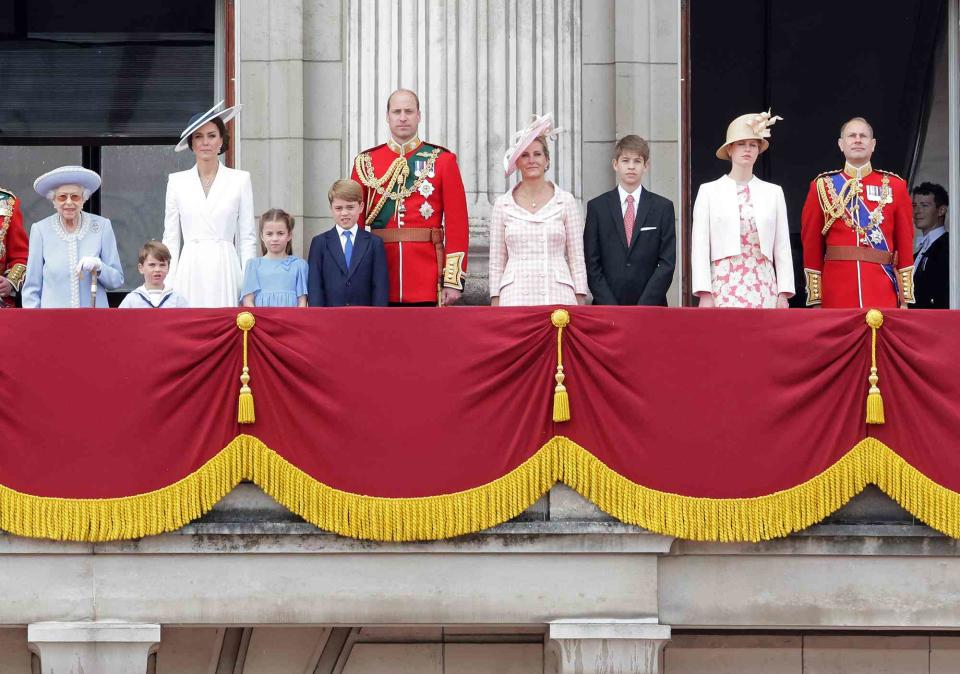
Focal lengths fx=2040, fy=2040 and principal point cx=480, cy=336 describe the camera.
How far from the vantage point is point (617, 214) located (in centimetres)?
1198

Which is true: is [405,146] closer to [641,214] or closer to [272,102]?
[641,214]

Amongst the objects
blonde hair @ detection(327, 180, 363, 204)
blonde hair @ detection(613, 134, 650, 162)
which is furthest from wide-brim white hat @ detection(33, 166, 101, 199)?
blonde hair @ detection(613, 134, 650, 162)

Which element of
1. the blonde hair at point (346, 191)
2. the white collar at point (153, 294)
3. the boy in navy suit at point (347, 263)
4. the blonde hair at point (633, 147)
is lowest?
the white collar at point (153, 294)

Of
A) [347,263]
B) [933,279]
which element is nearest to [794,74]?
[933,279]

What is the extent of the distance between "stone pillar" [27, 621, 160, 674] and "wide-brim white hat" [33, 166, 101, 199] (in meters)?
2.70

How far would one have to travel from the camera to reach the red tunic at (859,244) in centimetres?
1236

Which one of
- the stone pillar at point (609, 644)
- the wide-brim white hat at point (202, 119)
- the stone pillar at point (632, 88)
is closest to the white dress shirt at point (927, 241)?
the stone pillar at point (632, 88)

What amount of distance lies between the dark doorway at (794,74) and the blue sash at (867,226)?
6.24 meters

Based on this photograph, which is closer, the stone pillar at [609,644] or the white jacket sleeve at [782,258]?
the stone pillar at [609,644]

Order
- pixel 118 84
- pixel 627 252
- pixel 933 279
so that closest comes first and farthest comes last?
pixel 627 252, pixel 933 279, pixel 118 84

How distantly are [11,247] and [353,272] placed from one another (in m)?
2.45

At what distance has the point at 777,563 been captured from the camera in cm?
1096

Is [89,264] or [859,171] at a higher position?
[859,171]

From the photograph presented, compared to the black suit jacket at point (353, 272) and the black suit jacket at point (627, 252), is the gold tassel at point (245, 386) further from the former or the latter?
the black suit jacket at point (627, 252)
